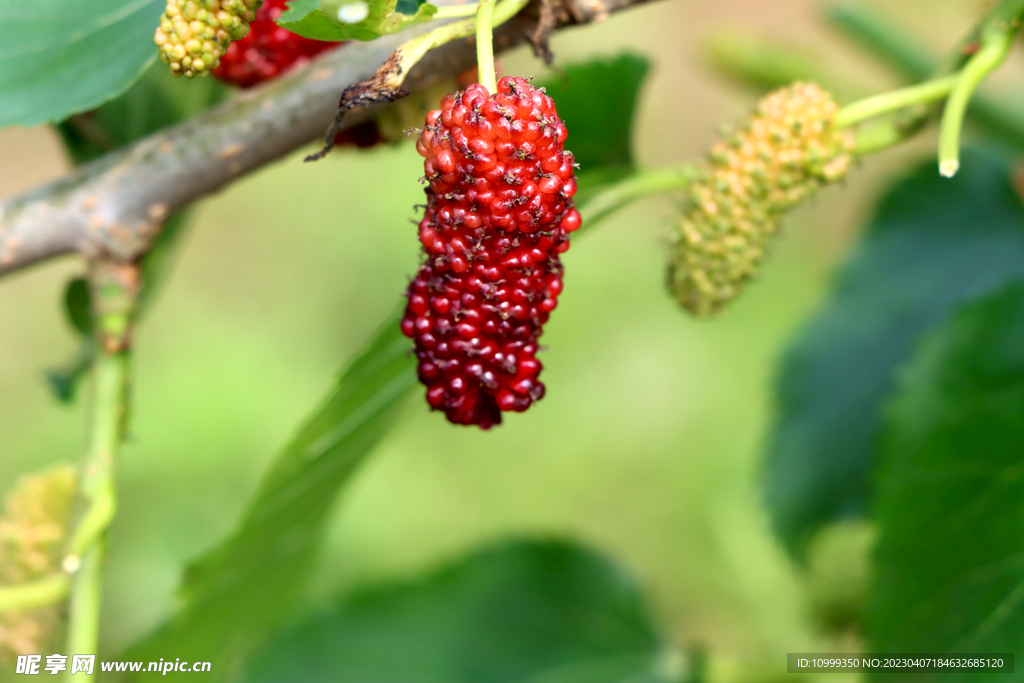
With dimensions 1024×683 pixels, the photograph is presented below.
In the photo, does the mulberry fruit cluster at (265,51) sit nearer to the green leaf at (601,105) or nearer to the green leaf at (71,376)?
the green leaf at (601,105)

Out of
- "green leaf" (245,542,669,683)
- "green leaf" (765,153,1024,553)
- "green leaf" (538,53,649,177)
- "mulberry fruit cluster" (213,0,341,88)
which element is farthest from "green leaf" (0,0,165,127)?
"green leaf" (765,153,1024,553)

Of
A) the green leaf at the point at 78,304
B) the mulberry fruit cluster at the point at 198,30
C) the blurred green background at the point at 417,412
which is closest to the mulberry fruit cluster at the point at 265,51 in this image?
the mulberry fruit cluster at the point at 198,30

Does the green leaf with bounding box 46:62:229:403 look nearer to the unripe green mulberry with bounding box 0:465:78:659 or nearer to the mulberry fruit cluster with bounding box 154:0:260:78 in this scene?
the unripe green mulberry with bounding box 0:465:78:659

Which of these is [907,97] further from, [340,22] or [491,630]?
[491,630]

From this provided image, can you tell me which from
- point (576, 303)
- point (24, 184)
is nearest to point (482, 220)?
point (576, 303)

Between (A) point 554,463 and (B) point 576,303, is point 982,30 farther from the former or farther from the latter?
(B) point 576,303
